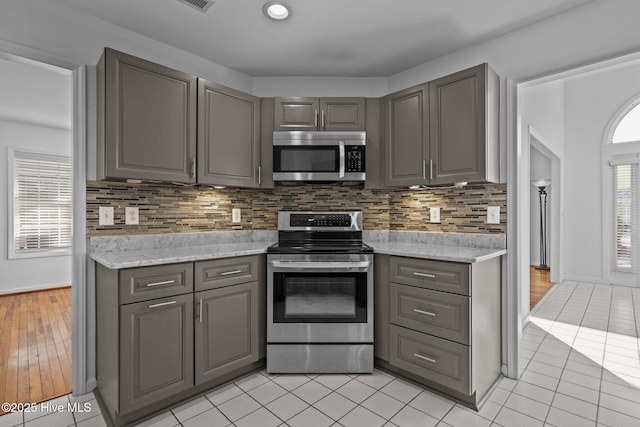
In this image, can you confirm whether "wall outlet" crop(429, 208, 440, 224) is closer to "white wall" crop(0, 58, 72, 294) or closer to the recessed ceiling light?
the recessed ceiling light

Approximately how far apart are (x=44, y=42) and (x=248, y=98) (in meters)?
1.30

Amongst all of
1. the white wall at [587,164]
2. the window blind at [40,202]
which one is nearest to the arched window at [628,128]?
the white wall at [587,164]

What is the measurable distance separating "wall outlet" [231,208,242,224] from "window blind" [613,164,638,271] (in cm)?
565

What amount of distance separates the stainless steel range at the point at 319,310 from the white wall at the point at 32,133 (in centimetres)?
308

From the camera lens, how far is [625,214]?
192 inches

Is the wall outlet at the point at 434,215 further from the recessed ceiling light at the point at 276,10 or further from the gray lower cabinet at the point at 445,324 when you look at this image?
the recessed ceiling light at the point at 276,10

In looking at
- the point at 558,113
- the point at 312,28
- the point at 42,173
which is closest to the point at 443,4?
the point at 312,28

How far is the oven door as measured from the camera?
7.75ft

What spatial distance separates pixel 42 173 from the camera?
489 centimetres

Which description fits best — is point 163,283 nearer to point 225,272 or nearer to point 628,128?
point 225,272

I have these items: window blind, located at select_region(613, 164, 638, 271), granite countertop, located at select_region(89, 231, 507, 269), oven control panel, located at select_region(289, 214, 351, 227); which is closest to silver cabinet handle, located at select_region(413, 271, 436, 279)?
granite countertop, located at select_region(89, 231, 507, 269)

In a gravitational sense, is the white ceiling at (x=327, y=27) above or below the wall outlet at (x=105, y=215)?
above

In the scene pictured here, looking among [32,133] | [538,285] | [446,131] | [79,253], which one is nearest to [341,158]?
[446,131]

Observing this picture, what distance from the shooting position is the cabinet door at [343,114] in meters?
2.76
